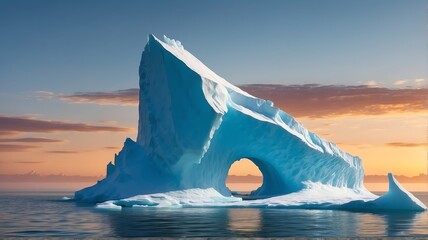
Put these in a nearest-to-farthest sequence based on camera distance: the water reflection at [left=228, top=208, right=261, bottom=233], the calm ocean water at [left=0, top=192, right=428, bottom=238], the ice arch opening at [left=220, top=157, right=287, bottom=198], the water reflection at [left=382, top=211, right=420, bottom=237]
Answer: the calm ocean water at [left=0, top=192, right=428, bottom=238] < the water reflection at [left=382, top=211, right=420, bottom=237] < the water reflection at [left=228, top=208, right=261, bottom=233] < the ice arch opening at [left=220, top=157, right=287, bottom=198]

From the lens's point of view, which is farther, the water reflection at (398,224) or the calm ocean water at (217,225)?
the water reflection at (398,224)

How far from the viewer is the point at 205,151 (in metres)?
30.4

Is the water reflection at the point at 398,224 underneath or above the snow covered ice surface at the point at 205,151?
underneath

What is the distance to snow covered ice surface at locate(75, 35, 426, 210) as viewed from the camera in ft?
97.8

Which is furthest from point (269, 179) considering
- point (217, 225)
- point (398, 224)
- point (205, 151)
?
point (217, 225)

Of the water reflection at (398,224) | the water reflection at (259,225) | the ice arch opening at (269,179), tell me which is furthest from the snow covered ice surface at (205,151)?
the water reflection at (259,225)

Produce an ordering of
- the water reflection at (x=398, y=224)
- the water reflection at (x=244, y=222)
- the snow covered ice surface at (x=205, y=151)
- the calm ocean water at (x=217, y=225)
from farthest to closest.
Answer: the snow covered ice surface at (x=205, y=151) → the water reflection at (x=244, y=222) → the water reflection at (x=398, y=224) → the calm ocean water at (x=217, y=225)

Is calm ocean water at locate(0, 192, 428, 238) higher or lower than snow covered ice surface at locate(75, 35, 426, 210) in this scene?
lower

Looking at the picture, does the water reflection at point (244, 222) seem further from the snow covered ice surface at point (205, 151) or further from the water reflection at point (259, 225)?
the snow covered ice surface at point (205, 151)

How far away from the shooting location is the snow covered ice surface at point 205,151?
2981 centimetres

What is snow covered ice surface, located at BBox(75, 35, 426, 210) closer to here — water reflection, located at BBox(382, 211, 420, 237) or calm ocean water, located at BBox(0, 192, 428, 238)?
water reflection, located at BBox(382, 211, 420, 237)

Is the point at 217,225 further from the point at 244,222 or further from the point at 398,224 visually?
the point at 398,224

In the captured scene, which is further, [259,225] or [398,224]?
[398,224]

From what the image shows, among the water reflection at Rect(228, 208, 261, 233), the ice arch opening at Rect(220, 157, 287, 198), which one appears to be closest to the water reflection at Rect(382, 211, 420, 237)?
the water reflection at Rect(228, 208, 261, 233)
